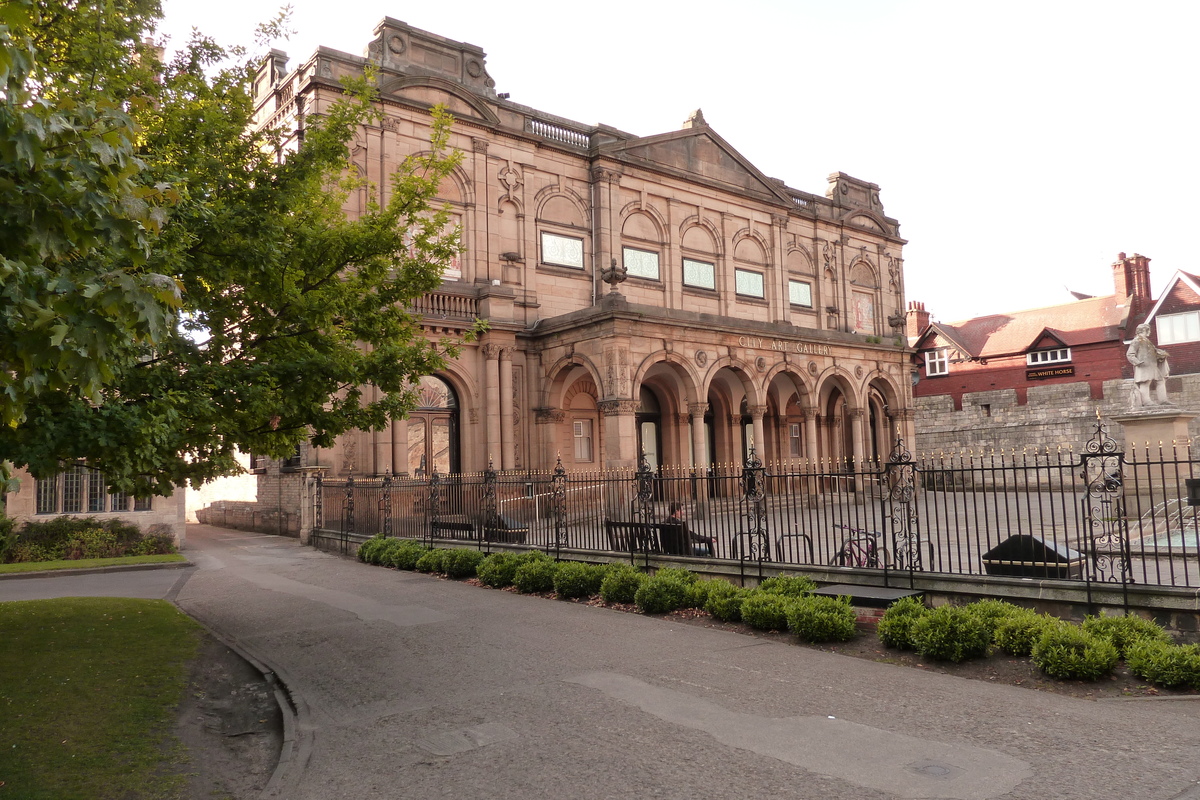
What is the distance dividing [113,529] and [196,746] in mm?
17325

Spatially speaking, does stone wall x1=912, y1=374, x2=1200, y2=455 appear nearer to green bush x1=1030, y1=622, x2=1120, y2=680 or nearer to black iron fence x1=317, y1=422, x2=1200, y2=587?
black iron fence x1=317, y1=422, x2=1200, y2=587

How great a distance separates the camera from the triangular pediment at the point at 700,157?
31859mm

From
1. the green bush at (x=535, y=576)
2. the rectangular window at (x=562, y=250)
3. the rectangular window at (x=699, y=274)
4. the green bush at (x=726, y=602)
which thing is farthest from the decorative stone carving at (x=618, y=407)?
the green bush at (x=726, y=602)

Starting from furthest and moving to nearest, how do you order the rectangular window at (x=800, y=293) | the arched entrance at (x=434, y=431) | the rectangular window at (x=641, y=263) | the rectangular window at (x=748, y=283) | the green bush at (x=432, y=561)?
the rectangular window at (x=800, y=293), the rectangular window at (x=748, y=283), the rectangular window at (x=641, y=263), the arched entrance at (x=434, y=431), the green bush at (x=432, y=561)

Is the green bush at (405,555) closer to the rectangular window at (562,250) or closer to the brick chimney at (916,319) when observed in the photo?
the rectangular window at (562,250)

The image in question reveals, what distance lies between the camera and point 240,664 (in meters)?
9.68

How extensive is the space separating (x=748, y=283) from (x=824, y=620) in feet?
90.6

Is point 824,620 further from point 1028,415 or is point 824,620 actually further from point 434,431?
point 1028,415

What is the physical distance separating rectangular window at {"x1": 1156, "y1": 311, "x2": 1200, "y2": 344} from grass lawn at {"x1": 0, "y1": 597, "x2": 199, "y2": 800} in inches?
1799

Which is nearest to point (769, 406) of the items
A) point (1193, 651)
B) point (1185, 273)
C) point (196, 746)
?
point (1185, 273)

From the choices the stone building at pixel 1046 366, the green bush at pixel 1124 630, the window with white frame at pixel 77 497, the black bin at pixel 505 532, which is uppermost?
the stone building at pixel 1046 366

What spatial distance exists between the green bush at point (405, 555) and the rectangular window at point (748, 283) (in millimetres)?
21339

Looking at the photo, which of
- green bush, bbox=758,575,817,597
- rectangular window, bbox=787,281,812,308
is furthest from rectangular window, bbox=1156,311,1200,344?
green bush, bbox=758,575,817,597

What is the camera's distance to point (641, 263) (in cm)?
3184
